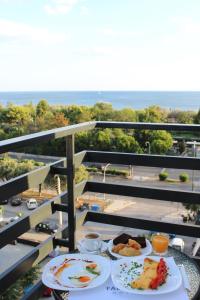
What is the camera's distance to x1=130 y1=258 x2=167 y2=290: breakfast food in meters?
1.18

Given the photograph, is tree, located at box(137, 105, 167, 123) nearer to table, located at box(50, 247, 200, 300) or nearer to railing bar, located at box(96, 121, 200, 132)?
railing bar, located at box(96, 121, 200, 132)

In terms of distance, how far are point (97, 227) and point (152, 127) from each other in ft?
51.2

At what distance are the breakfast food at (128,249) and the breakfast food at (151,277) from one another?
165 mm

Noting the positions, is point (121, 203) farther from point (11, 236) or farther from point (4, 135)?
point (11, 236)

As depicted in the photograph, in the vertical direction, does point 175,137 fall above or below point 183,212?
above

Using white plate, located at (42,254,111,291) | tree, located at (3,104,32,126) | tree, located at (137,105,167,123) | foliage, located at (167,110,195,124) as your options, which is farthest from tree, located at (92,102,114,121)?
white plate, located at (42,254,111,291)

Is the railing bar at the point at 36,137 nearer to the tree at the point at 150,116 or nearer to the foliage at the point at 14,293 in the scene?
the foliage at the point at 14,293

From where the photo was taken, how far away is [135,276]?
49.3 inches

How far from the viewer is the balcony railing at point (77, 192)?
1.55 metres

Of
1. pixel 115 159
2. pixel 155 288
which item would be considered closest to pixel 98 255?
pixel 155 288

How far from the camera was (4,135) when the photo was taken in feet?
104

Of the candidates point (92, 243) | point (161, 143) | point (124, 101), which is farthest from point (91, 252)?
point (124, 101)

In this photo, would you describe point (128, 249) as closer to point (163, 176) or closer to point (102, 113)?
point (163, 176)
